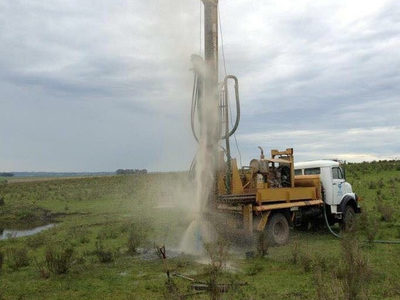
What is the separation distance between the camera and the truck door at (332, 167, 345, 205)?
1795cm

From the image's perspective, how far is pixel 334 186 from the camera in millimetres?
18047

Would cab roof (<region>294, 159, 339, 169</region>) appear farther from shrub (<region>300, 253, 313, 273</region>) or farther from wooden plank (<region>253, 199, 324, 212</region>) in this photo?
shrub (<region>300, 253, 313, 273</region>)

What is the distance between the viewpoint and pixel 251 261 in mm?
12328

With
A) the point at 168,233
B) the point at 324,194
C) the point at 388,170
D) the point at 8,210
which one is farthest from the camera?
the point at 388,170

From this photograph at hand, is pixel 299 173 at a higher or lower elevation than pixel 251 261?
higher

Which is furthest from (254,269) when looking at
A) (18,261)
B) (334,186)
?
(334,186)

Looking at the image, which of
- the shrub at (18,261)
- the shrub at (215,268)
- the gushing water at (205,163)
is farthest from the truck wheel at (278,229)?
the shrub at (18,261)

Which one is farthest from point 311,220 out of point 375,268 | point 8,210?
point 8,210

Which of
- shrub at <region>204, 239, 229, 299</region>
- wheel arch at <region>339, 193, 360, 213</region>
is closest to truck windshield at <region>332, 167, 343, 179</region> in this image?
wheel arch at <region>339, 193, 360, 213</region>

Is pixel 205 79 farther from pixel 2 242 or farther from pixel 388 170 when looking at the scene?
pixel 388 170

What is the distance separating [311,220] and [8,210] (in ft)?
78.3

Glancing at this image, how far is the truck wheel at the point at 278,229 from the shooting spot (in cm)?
1502

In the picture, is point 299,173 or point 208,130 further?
point 299,173

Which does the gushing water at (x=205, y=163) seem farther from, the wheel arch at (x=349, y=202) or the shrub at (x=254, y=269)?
the wheel arch at (x=349, y=202)
